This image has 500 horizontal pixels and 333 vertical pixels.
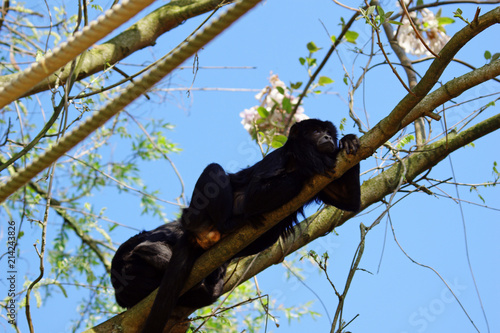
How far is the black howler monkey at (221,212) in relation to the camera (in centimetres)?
411

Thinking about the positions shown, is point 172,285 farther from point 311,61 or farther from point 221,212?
point 311,61

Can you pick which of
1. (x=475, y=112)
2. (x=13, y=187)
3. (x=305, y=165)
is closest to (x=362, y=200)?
(x=305, y=165)

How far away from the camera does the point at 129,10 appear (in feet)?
5.22

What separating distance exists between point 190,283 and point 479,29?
2.73 meters

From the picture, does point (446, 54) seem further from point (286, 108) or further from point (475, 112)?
point (286, 108)

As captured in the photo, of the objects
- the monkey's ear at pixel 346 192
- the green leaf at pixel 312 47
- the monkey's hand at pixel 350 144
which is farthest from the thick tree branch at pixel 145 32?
the monkey's hand at pixel 350 144

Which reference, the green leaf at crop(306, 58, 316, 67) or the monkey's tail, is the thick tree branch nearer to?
the green leaf at crop(306, 58, 316, 67)

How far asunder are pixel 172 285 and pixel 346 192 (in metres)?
1.56

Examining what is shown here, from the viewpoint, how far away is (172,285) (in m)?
4.16

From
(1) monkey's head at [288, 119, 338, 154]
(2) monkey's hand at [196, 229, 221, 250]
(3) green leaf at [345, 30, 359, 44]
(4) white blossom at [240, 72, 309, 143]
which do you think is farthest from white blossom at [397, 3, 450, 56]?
(2) monkey's hand at [196, 229, 221, 250]

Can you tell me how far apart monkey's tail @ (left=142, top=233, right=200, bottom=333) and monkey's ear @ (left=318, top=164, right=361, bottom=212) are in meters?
1.19

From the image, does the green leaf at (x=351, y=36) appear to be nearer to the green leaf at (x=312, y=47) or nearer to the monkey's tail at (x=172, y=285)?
the green leaf at (x=312, y=47)

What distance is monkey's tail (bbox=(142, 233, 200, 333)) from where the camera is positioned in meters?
4.01

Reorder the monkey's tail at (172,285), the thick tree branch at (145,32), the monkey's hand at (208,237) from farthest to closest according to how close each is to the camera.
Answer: the thick tree branch at (145,32), the monkey's hand at (208,237), the monkey's tail at (172,285)
